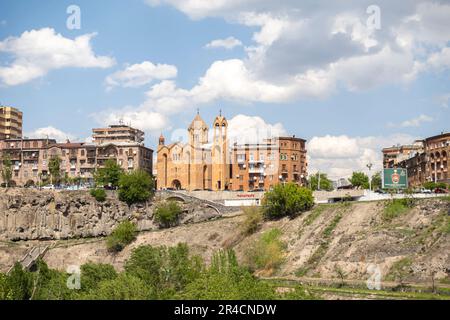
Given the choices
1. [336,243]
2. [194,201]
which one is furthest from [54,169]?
[336,243]

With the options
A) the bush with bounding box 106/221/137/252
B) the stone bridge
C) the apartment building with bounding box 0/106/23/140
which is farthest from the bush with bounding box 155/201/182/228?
the apartment building with bounding box 0/106/23/140

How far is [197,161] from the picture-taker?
524ft

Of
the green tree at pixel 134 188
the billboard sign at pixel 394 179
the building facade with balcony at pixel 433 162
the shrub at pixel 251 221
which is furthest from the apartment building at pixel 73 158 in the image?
the billboard sign at pixel 394 179

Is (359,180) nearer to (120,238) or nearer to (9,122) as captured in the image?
(120,238)

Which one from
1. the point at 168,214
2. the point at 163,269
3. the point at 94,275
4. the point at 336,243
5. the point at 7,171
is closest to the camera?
the point at 163,269

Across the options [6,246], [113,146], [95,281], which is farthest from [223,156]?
[95,281]

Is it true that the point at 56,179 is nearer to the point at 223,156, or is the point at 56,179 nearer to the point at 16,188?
the point at 16,188

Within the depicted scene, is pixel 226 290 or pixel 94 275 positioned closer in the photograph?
pixel 226 290

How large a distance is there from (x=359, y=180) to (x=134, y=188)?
7252 centimetres

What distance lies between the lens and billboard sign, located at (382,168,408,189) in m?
110

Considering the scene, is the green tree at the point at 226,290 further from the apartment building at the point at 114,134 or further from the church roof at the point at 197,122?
the apartment building at the point at 114,134

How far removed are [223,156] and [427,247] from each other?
7957cm

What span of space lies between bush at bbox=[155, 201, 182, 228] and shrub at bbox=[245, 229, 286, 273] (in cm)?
3132

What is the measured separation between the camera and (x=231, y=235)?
12275cm
